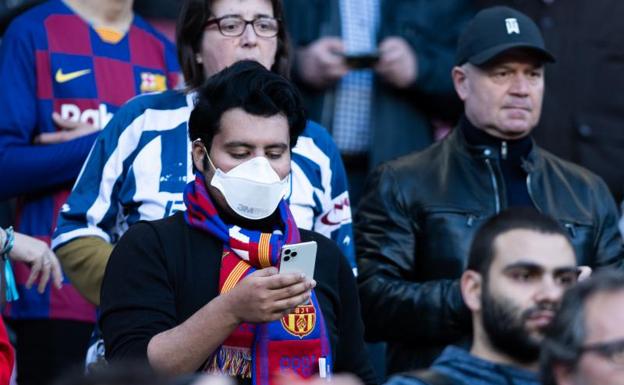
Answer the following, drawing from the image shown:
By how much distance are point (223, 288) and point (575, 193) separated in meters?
1.97

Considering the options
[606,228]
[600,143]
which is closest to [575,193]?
[606,228]

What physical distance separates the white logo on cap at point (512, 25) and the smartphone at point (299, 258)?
196cm

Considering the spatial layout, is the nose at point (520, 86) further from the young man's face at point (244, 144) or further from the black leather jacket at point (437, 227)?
the young man's face at point (244, 144)

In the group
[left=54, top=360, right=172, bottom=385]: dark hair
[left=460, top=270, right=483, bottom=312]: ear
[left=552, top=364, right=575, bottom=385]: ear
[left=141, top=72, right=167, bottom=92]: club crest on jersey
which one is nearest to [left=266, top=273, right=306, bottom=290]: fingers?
[left=460, top=270, right=483, bottom=312]: ear

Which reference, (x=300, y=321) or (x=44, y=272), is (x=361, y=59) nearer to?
(x=44, y=272)

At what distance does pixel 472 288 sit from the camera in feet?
14.5

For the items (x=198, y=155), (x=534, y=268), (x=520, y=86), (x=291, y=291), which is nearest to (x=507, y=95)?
(x=520, y=86)

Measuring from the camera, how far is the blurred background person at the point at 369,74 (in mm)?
6863

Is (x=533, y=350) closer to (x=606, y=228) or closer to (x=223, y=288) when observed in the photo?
(x=223, y=288)

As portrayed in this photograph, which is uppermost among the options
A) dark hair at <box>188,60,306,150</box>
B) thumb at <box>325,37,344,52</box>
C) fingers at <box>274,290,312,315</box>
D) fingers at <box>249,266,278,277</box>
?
thumb at <box>325,37,344,52</box>

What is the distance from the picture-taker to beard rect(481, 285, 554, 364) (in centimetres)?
420

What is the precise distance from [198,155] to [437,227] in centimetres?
129

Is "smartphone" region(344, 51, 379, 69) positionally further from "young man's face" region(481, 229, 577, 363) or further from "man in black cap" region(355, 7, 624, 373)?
"young man's face" region(481, 229, 577, 363)

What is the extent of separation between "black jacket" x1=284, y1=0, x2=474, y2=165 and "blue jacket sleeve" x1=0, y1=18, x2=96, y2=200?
4.66ft
